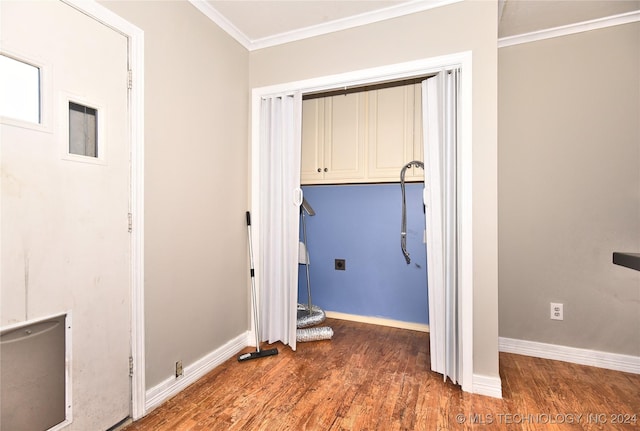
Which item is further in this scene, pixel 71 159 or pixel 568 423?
pixel 568 423

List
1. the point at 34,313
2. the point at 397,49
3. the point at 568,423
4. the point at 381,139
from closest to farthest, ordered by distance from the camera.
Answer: the point at 34,313, the point at 568,423, the point at 397,49, the point at 381,139

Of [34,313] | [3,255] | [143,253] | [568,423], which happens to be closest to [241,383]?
[143,253]

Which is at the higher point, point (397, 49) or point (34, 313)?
point (397, 49)

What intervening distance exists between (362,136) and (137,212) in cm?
197

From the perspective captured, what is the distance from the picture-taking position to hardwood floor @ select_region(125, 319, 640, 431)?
65.4 inches

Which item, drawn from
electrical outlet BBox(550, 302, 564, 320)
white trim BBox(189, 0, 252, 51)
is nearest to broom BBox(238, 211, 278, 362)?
white trim BBox(189, 0, 252, 51)

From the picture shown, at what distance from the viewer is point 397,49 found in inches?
86.3

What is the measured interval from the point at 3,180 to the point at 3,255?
0.95 ft

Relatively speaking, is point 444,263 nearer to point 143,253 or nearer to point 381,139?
point 381,139

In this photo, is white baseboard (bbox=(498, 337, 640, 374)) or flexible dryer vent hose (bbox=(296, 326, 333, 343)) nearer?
white baseboard (bbox=(498, 337, 640, 374))

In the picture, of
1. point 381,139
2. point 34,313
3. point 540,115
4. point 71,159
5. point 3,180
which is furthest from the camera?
point 381,139

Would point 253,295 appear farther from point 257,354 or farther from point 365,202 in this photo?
point 365,202

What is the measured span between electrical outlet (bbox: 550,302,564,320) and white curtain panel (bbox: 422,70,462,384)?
1011mm

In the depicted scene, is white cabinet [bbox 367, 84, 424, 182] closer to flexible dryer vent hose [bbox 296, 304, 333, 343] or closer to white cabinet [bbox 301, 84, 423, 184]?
white cabinet [bbox 301, 84, 423, 184]
